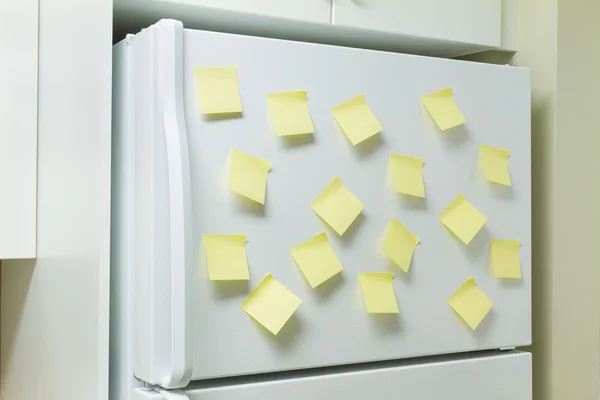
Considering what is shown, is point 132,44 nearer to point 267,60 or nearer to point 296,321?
point 267,60

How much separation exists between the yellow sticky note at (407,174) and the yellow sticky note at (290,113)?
0.17 m

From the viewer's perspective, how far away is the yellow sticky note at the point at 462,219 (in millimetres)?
1296

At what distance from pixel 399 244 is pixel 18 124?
0.71 meters

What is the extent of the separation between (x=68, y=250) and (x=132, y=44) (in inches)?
13.9

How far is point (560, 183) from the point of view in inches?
56.7

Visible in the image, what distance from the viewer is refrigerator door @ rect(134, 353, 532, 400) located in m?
1.08

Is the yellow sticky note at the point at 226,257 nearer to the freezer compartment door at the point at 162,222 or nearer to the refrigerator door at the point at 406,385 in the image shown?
the freezer compartment door at the point at 162,222

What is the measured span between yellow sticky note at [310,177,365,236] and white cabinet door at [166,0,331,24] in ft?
0.96

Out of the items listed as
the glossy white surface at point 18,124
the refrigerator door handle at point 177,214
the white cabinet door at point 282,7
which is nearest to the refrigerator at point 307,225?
the refrigerator door handle at point 177,214

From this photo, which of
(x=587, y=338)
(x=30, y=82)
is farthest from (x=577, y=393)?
(x=30, y=82)

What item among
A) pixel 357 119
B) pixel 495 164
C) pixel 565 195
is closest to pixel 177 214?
pixel 357 119

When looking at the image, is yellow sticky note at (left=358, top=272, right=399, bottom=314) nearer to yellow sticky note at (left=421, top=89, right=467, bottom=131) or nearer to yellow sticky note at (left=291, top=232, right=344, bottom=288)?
yellow sticky note at (left=291, top=232, right=344, bottom=288)

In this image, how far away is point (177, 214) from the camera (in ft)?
3.31

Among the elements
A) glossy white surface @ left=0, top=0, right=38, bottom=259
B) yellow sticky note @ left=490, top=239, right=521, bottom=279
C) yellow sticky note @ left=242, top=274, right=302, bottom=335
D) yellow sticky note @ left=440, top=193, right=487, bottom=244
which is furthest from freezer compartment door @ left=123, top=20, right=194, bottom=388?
yellow sticky note @ left=490, top=239, right=521, bottom=279
